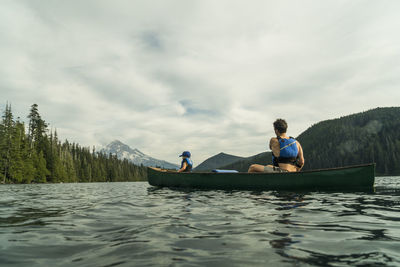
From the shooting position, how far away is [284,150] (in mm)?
9602

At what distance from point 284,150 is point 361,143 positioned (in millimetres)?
179006

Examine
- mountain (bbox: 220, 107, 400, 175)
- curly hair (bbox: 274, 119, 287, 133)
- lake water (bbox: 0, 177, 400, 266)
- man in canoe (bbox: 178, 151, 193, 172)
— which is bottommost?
lake water (bbox: 0, 177, 400, 266)

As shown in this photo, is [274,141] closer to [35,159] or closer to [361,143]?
[35,159]

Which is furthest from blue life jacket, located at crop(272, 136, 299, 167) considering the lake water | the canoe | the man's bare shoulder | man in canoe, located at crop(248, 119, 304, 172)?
the lake water

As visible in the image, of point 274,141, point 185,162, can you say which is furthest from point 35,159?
point 274,141

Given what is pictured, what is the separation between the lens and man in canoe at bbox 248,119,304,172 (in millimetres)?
9523

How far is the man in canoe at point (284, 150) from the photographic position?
31.2 ft

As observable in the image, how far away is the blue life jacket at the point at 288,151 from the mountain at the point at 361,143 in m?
136

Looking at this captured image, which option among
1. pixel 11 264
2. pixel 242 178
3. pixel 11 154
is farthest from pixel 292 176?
pixel 11 154

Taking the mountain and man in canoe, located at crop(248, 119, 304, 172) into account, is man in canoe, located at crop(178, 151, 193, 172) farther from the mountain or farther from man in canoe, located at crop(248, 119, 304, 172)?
the mountain

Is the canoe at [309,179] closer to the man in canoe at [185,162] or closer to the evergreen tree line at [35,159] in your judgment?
the man in canoe at [185,162]

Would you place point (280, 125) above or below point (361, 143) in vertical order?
below

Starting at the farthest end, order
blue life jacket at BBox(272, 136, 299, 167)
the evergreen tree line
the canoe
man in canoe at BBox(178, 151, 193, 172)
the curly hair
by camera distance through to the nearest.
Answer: the evergreen tree line, man in canoe at BBox(178, 151, 193, 172), the curly hair, blue life jacket at BBox(272, 136, 299, 167), the canoe

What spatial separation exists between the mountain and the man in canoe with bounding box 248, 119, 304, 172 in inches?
5338
